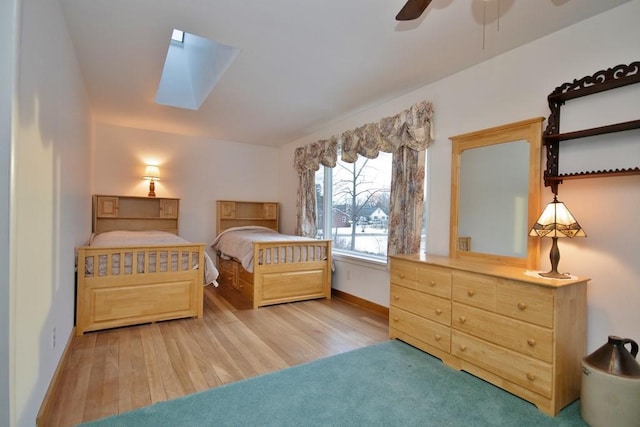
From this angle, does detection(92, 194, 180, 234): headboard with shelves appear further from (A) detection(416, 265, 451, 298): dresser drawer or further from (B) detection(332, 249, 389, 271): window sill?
(A) detection(416, 265, 451, 298): dresser drawer

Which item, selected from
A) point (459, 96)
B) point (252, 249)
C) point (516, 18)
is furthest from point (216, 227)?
point (516, 18)

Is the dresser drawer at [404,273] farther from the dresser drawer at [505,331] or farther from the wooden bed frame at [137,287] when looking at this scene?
the wooden bed frame at [137,287]

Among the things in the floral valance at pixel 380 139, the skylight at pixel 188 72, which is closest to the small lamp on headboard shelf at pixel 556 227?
the floral valance at pixel 380 139

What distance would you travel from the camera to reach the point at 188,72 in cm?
376

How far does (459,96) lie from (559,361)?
2.17m

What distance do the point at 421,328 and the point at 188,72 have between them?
3.70 metres

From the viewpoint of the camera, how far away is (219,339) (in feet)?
9.29

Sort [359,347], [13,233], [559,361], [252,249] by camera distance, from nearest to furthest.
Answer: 1. [13,233]
2. [559,361]
3. [359,347]
4. [252,249]

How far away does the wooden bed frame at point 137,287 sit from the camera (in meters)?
2.92

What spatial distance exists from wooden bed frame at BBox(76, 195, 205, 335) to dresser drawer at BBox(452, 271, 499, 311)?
8.27 feet

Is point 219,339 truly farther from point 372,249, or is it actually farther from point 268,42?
point 268,42

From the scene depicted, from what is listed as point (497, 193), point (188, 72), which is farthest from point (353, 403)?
point (188, 72)

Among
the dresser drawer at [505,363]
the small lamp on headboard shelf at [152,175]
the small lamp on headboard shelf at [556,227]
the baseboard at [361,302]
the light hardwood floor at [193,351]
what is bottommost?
the light hardwood floor at [193,351]

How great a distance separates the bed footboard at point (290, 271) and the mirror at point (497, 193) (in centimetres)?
179
